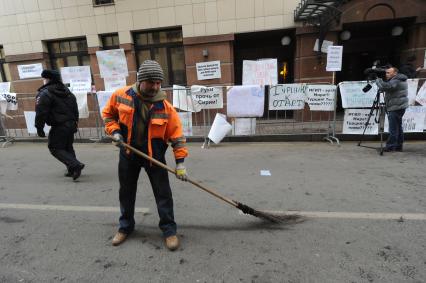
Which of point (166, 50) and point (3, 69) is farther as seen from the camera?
point (3, 69)

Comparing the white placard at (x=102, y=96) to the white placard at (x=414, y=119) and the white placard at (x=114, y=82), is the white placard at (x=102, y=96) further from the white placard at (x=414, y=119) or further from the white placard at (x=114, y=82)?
the white placard at (x=414, y=119)

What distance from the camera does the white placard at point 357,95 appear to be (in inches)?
274

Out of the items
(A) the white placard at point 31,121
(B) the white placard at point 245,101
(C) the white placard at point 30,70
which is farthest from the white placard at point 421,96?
(C) the white placard at point 30,70

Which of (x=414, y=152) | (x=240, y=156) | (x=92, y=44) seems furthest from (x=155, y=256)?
(x=92, y=44)

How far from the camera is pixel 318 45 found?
8.98 meters

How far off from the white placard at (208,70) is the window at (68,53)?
4.51m

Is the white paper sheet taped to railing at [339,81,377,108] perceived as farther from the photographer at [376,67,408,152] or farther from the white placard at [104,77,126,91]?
the white placard at [104,77,126,91]

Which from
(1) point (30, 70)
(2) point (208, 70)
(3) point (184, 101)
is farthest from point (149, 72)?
(1) point (30, 70)

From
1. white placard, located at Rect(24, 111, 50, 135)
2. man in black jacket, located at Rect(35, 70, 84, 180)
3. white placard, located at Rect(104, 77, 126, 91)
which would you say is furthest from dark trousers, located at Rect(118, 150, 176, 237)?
white placard, located at Rect(24, 111, 50, 135)

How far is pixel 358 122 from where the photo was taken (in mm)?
7180

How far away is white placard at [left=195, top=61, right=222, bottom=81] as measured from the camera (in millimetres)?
9710

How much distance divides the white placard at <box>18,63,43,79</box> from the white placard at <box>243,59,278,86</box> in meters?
7.86

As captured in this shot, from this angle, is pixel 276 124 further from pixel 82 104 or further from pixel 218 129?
pixel 82 104

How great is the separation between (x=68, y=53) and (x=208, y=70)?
5.58 metres
